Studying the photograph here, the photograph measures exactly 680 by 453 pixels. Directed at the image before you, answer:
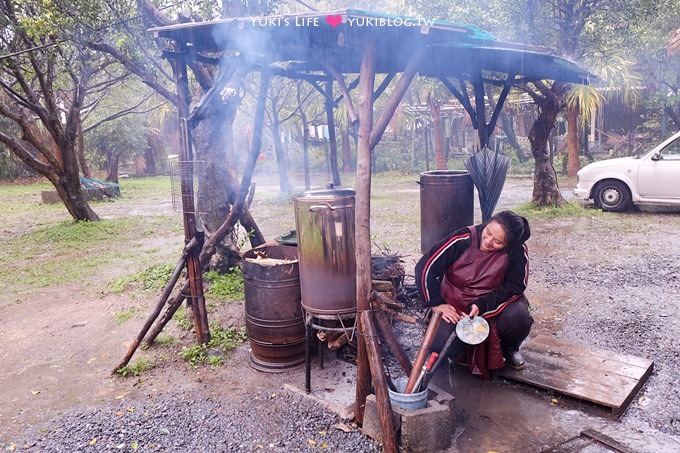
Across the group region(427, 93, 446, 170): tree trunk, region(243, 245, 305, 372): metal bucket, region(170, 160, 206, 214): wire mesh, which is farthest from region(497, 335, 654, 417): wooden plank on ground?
Answer: region(427, 93, 446, 170): tree trunk

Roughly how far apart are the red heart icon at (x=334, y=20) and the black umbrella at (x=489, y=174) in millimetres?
2301

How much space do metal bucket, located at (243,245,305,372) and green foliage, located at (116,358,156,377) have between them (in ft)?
3.10

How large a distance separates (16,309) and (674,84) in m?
18.5

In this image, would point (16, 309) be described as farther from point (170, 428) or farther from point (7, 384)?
point (170, 428)

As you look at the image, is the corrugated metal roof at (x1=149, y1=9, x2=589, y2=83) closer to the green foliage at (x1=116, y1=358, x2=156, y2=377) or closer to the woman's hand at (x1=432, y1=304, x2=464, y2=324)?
the woman's hand at (x1=432, y1=304, x2=464, y2=324)

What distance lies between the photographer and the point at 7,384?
432 cm

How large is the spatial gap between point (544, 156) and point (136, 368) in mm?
9507

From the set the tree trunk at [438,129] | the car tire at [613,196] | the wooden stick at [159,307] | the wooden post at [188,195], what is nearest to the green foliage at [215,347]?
the wooden post at [188,195]

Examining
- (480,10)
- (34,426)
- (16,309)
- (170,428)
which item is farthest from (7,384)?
(480,10)

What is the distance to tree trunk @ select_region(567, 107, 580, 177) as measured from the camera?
1606 centimetres

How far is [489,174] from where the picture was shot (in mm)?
4812

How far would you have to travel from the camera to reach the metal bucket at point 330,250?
147 inches

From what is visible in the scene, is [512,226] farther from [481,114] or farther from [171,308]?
[171,308]

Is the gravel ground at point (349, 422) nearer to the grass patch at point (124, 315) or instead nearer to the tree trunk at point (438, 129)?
the grass patch at point (124, 315)
